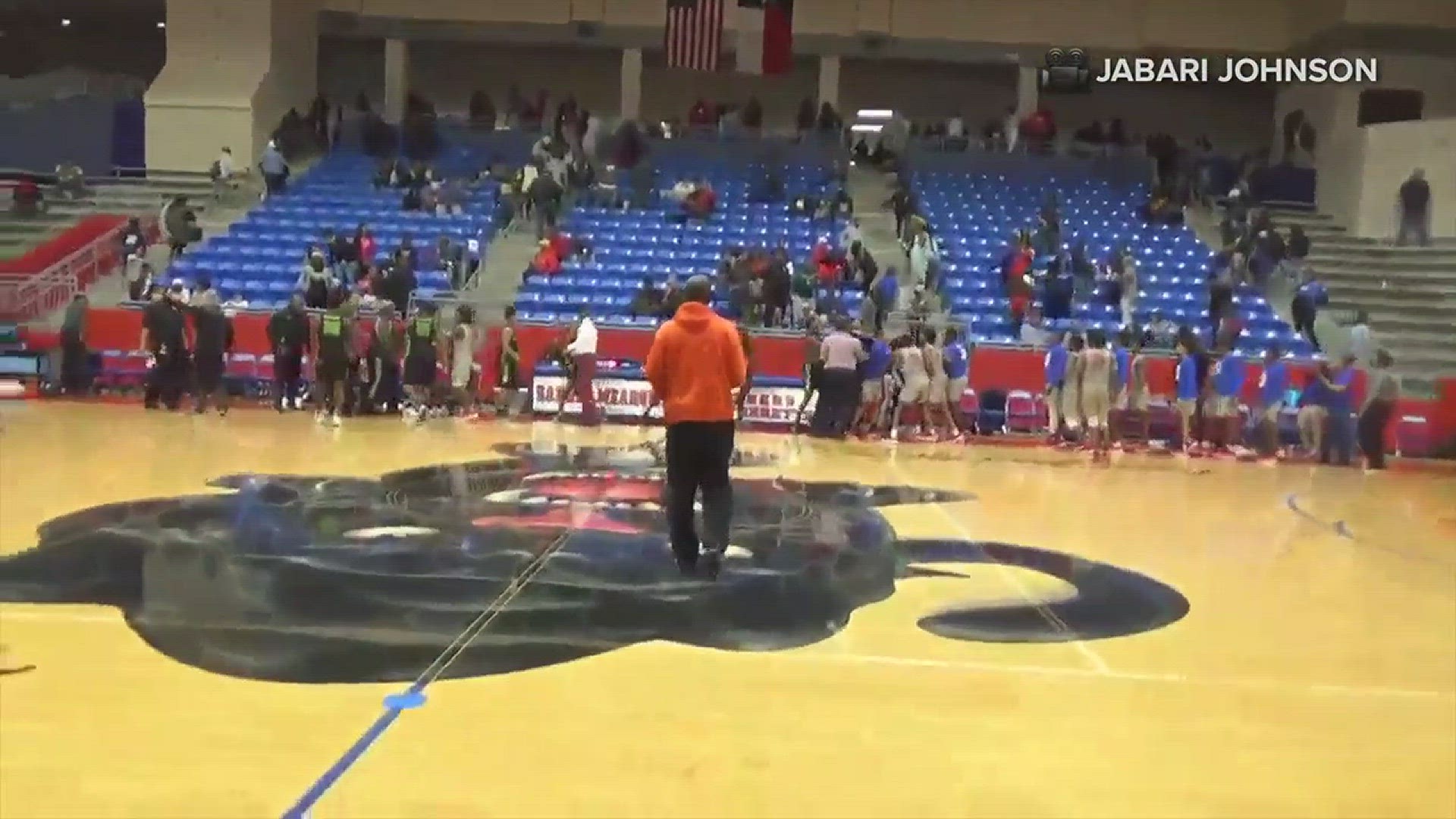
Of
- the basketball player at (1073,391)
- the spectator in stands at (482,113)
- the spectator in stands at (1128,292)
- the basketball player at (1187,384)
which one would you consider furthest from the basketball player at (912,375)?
the spectator in stands at (482,113)

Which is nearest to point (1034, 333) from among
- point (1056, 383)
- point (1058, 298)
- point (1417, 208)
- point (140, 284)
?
point (1058, 298)

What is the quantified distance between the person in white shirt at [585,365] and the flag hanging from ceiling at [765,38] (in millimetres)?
9265

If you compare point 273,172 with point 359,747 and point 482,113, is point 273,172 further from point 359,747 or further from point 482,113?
point 359,747

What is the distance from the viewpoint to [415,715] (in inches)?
189

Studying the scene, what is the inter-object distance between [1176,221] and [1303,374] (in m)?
6.51

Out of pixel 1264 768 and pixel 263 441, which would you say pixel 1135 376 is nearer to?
pixel 263 441

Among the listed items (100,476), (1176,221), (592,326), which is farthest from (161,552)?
(1176,221)

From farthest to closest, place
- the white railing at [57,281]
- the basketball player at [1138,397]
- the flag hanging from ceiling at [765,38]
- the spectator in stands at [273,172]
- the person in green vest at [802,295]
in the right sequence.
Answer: the flag hanging from ceiling at [765,38], the spectator in stands at [273,172], the white railing at [57,281], the person in green vest at [802,295], the basketball player at [1138,397]

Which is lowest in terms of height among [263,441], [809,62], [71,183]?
[263,441]

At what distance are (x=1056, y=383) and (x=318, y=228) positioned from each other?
474 inches

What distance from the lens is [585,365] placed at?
646 inches

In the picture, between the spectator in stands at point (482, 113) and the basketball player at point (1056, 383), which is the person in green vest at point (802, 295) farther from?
the spectator in stands at point (482, 113)

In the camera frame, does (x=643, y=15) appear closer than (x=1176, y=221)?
No

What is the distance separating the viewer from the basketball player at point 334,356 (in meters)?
15.6
